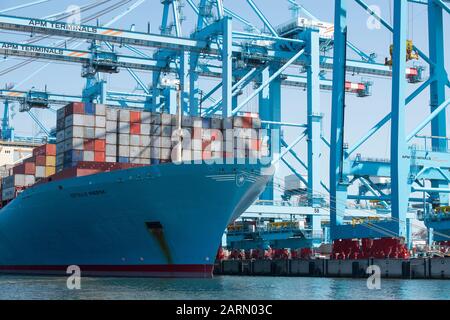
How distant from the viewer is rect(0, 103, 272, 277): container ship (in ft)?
102

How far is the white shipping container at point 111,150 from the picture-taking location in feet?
112

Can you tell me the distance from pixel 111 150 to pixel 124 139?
832 mm

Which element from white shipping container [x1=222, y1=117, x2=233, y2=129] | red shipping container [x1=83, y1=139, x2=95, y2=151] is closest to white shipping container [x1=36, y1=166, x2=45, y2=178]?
red shipping container [x1=83, y1=139, x2=95, y2=151]

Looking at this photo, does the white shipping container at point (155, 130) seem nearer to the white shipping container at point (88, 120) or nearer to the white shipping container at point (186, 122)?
the white shipping container at point (186, 122)

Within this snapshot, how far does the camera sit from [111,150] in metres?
34.3

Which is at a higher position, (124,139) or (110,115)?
(110,115)

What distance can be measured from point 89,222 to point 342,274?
13.8 m

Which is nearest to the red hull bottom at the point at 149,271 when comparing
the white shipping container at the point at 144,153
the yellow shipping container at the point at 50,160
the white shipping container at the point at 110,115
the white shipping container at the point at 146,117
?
the white shipping container at the point at 144,153

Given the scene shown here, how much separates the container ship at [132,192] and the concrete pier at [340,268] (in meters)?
6.77

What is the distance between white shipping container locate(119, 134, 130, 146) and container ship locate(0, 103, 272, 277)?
1.9 inches

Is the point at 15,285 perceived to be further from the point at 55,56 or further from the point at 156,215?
the point at 55,56

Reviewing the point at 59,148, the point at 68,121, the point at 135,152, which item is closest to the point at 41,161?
the point at 59,148

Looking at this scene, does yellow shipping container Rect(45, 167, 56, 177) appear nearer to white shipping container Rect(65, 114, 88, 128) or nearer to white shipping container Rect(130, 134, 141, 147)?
white shipping container Rect(65, 114, 88, 128)

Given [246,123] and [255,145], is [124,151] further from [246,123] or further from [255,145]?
[255,145]
